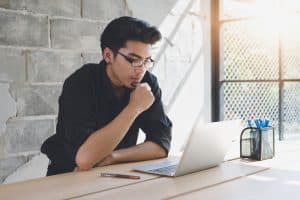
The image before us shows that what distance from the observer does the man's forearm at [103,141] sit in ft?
5.53

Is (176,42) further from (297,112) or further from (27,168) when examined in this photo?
(27,168)

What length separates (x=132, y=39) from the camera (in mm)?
2010

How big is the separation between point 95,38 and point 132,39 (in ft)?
2.68

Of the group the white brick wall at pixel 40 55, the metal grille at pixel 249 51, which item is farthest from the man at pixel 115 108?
the metal grille at pixel 249 51

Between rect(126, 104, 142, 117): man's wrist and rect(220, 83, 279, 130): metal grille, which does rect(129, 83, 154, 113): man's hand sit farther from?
rect(220, 83, 279, 130): metal grille

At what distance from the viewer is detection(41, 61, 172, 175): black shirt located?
186cm

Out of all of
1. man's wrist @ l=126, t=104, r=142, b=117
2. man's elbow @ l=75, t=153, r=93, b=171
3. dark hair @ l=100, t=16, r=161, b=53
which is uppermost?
dark hair @ l=100, t=16, r=161, b=53

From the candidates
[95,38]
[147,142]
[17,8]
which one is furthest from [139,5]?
[147,142]

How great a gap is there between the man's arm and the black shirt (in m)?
0.06

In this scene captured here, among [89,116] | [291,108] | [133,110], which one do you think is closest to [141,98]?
[133,110]

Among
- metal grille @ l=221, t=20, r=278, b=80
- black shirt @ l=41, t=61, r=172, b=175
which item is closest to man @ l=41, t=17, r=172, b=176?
black shirt @ l=41, t=61, r=172, b=175

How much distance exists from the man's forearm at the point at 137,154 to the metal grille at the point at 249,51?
169cm

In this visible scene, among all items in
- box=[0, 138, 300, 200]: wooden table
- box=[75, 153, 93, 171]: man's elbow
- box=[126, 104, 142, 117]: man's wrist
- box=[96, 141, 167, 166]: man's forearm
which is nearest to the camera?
box=[0, 138, 300, 200]: wooden table

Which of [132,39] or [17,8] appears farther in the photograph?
[17,8]
